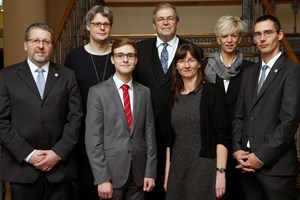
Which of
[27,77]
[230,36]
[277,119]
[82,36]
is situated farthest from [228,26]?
[82,36]

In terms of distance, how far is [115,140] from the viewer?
282cm

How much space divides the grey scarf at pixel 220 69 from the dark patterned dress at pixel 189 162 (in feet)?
1.71

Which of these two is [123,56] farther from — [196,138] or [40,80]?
[196,138]

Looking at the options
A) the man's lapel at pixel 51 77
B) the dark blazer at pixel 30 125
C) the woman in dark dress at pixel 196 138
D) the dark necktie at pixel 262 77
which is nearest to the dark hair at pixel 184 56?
the woman in dark dress at pixel 196 138

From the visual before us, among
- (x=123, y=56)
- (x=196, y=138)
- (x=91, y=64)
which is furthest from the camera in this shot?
(x=91, y=64)

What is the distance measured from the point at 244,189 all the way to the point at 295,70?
2.93ft

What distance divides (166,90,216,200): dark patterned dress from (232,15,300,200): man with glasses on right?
1.06 feet

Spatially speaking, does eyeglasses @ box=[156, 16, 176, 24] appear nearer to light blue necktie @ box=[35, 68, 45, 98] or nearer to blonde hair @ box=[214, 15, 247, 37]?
blonde hair @ box=[214, 15, 247, 37]

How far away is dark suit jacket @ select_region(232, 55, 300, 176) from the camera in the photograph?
2.70 metres

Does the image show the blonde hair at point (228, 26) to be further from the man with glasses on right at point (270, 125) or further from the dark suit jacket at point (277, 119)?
the dark suit jacket at point (277, 119)

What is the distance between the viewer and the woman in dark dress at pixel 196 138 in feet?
8.94

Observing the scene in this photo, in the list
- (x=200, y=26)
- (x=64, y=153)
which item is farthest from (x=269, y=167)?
(x=200, y=26)

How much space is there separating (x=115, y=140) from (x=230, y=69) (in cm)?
108

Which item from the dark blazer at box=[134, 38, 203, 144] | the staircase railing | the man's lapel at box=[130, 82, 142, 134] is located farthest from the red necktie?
the staircase railing
